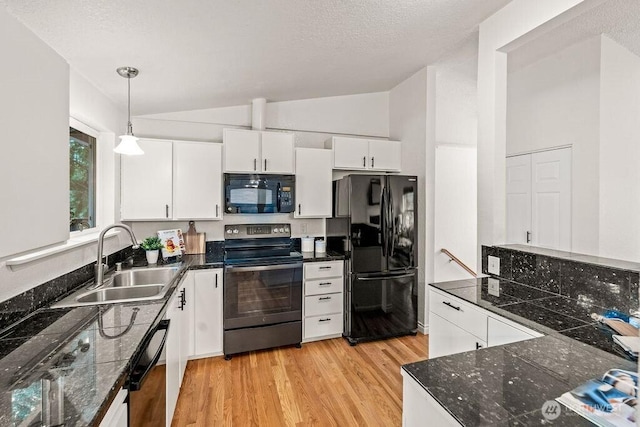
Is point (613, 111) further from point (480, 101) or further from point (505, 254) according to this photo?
point (505, 254)

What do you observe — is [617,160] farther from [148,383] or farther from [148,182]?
[148,182]

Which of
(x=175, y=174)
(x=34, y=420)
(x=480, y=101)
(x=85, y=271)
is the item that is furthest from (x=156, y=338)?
(x=480, y=101)

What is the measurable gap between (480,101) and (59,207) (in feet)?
8.83

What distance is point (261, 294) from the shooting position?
9.54 ft

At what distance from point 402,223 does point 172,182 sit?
2.34 metres

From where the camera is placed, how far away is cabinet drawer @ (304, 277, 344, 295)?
3.11 m

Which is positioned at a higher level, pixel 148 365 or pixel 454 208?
pixel 454 208

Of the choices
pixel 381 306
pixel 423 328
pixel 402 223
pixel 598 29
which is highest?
pixel 598 29

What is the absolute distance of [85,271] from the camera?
2100 mm

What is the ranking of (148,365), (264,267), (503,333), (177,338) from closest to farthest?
(148,365), (503,333), (177,338), (264,267)

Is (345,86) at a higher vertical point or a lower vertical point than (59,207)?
higher

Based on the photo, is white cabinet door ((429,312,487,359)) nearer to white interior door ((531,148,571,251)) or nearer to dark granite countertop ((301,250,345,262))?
dark granite countertop ((301,250,345,262))

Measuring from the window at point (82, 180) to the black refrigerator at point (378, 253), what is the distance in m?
2.27

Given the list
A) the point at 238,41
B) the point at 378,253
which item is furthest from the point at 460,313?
the point at 238,41
